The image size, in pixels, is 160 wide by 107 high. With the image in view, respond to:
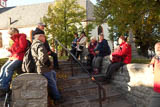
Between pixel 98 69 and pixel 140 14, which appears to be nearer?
pixel 98 69

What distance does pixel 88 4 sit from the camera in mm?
35594

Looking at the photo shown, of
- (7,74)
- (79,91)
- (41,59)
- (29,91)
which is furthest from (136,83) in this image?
(7,74)

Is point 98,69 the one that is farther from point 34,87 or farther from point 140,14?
point 140,14

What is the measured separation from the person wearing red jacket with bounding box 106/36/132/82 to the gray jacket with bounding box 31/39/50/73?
8.81 ft

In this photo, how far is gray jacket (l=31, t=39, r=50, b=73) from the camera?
12.6ft

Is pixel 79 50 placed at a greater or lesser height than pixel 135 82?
greater

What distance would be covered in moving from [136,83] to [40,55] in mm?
3052

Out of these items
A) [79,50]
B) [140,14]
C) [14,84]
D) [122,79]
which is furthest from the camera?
[140,14]

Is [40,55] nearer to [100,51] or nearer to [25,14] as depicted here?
[100,51]

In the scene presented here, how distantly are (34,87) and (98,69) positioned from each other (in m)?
3.56

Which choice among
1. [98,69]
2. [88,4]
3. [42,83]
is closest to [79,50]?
[98,69]

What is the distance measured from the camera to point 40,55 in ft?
12.6

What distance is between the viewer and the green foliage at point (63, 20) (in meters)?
16.9

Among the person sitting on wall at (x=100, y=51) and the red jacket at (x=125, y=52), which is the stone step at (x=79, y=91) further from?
the red jacket at (x=125, y=52)
